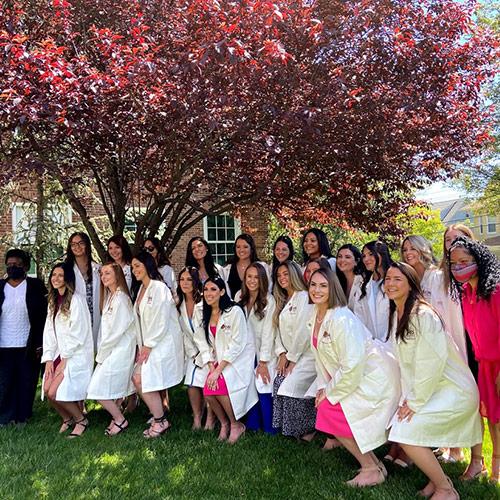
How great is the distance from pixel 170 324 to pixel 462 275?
3295 millimetres

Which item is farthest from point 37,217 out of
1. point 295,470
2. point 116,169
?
point 295,470

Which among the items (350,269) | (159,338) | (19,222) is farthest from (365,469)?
(19,222)

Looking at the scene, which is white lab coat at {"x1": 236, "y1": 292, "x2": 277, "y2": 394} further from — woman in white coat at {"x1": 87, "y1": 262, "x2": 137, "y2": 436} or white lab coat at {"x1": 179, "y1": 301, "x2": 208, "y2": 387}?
woman in white coat at {"x1": 87, "y1": 262, "x2": 137, "y2": 436}

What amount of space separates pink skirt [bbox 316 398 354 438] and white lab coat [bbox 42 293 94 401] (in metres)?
2.85

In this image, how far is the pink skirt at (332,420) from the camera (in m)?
4.52

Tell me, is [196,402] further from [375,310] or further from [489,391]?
[489,391]

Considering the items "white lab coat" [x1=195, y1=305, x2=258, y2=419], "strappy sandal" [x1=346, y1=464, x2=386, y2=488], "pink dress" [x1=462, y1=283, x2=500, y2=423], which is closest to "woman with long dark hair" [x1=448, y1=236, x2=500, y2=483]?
"pink dress" [x1=462, y1=283, x2=500, y2=423]

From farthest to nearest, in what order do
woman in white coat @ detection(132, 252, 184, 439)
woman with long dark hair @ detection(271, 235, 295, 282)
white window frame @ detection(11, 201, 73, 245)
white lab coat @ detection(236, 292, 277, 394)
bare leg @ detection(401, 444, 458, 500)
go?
white window frame @ detection(11, 201, 73, 245) → woman with long dark hair @ detection(271, 235, 295, 282) → woman in white coat @ detection(132, 252, 184, 439) → white lab coat @ detection(236, 292, 277, 394) → bare leg @ detection(401, 444, 458, 500)

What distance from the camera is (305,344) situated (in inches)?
223

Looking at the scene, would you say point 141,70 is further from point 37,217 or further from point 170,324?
point 37,217

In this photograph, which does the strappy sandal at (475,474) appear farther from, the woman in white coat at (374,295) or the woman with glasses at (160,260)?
the woman with glasses at (160,260)

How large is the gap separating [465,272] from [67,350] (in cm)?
433

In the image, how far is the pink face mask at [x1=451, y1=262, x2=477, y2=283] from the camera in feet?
13.7

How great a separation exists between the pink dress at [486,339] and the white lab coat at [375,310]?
1.06m
